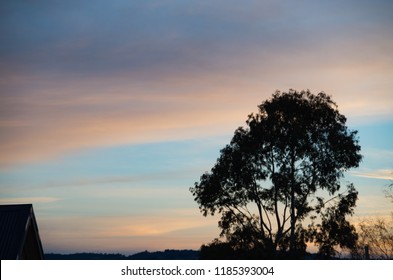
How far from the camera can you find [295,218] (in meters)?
25.5

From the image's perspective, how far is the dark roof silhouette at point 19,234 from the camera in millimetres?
13938

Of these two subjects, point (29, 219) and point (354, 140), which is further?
point (354, 140)

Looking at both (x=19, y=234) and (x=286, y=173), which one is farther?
(x=286, y=173)

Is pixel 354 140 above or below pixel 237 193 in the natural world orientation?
above

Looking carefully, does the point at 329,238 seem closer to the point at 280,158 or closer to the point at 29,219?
the point at 280,158

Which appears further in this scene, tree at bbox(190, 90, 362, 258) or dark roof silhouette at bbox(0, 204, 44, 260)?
tree at bbox(190, 90, 362, 258)

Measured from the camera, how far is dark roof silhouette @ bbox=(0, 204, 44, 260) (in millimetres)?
13938

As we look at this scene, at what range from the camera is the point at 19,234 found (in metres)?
14.4

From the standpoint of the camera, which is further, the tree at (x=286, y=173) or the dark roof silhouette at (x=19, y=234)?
the tree at (x=286, y=173)
